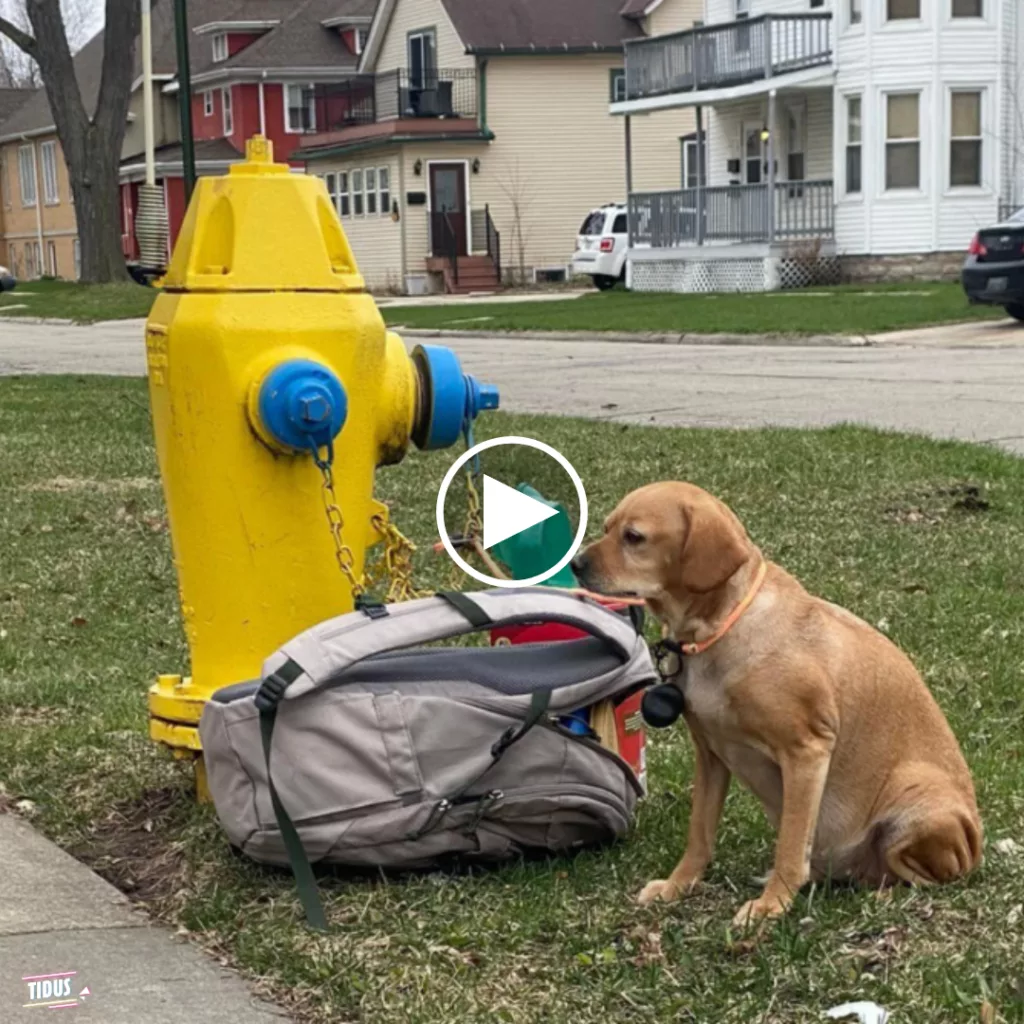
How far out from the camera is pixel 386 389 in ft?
14.5

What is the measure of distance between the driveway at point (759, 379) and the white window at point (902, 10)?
39.7 ft

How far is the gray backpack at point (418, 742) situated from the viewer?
3.74 metres

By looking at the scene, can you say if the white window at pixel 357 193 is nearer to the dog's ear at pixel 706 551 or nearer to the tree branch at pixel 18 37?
the tree branch at pixel 18 37

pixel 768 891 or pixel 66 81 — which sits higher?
pixel 66 81

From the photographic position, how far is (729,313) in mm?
24406

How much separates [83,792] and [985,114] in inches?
1168

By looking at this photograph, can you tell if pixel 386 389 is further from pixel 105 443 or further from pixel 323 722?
pixel 105 443

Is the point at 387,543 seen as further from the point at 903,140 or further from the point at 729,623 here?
the point at 903,140

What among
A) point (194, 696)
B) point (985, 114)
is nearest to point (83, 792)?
point (194, 696)

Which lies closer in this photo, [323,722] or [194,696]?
[323,722]

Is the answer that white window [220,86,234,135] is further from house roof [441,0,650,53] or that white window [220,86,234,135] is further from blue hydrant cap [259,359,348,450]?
blue hydrant cap [259,359,348,450]

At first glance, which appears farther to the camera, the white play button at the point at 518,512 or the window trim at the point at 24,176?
the window trim at the point at 24,176

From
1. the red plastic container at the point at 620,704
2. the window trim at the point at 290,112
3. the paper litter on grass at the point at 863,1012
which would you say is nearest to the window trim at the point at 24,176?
the window trim at the point at 290,112

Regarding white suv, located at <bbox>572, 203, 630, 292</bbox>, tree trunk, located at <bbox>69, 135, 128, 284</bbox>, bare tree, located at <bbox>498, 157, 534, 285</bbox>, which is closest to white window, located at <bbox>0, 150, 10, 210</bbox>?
tree trunk, located at <bbox>69, 135, 128, 284</bbox>
